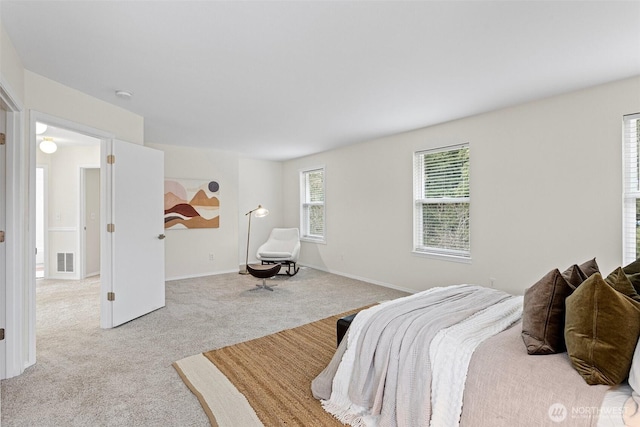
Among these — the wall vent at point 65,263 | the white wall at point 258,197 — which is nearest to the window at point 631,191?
the white wall at point 258,197

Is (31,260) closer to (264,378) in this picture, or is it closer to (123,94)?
(123,94)

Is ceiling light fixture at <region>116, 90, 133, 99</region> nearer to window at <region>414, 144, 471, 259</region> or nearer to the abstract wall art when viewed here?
the abstract wall art

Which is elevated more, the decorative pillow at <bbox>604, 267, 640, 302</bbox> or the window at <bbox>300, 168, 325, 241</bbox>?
the window at <bbox>300, 168, 325, 241</bbox>

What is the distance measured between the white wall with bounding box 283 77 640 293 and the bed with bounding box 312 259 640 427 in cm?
148

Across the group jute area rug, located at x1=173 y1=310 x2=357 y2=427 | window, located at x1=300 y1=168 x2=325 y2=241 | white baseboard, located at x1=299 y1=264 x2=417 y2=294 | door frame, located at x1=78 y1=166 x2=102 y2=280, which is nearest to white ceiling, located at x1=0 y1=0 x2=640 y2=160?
jute area rug, located at x1=173 y1=310 x2=357 y2=427

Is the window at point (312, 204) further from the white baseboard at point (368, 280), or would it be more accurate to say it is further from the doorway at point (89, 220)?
the doorway at point (89, 220)

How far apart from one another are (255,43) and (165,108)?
191 cm

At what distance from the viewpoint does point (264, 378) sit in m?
2.25

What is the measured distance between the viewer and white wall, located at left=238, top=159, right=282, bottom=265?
687cm

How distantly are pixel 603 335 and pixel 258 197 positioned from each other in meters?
6.45

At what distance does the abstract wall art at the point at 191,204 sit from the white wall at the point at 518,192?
2800mm

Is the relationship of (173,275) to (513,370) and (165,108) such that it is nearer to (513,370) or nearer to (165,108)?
(165,108)

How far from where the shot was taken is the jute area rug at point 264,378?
1.83 metres

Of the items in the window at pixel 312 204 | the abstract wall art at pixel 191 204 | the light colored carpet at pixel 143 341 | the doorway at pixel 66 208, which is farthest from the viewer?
the window at pixel 312 204
